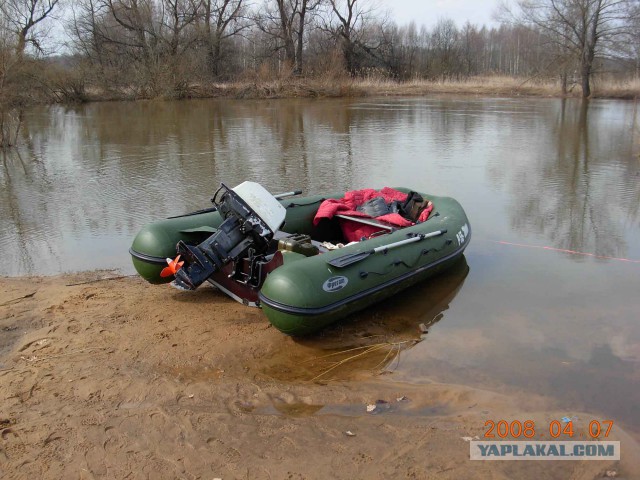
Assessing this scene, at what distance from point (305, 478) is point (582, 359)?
7.67 feet

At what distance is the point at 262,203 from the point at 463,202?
14.8ft

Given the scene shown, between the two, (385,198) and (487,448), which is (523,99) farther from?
(487,448)

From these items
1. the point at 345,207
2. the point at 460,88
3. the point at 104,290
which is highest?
the point at 460,88

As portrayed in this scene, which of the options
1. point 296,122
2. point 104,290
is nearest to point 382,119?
point 296,122

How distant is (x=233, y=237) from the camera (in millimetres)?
4449

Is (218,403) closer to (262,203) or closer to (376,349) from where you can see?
(376,349)

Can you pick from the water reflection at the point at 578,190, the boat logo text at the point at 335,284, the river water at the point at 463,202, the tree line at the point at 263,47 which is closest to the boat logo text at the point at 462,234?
the river water at the point at 463,202

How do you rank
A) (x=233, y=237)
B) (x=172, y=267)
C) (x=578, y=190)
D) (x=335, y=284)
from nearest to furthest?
(x=335, y=284), (x=172, y=267), (x=233, y=237), (x=578, y=190)

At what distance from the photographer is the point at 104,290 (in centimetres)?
505

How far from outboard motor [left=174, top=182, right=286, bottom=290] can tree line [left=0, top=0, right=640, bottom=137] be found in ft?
69.7

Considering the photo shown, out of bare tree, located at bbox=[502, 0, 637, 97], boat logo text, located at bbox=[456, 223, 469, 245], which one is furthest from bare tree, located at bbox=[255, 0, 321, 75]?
boat logo text, located at bbox=[456, 223, 469, 245]

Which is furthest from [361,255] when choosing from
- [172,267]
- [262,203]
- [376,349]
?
[172,267]

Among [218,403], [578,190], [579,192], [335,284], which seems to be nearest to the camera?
[218,403]

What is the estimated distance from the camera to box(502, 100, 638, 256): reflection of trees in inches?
271
